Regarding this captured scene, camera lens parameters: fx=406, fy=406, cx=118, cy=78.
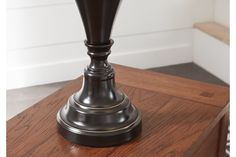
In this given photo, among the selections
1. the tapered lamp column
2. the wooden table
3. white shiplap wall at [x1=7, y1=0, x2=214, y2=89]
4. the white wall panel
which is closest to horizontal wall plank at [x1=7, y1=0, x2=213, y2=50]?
white shiplap wall at [x1=7, y1=0, x2=214, y2=89]

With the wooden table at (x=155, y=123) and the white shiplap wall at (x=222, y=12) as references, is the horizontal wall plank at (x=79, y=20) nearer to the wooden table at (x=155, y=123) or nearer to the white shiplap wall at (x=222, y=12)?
the white shiplap wall at (x=222, y=12)

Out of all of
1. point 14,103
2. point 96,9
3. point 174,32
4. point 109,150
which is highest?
point 96,9

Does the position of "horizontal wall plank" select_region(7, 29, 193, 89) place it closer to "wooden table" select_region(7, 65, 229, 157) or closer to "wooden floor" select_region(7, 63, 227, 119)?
"wooden floor" select_region(7, 63, 227, 119)

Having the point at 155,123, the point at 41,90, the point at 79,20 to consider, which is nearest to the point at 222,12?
the point at 79,20

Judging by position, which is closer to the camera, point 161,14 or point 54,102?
point 54,102

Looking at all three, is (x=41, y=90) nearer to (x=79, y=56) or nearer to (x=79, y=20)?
(x=79, y=56)

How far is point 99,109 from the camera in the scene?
0.69 m

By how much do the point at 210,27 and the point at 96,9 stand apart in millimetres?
1660

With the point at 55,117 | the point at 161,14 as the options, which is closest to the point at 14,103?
the point at 161,14

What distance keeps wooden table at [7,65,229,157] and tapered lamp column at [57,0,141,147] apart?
0.02 meters

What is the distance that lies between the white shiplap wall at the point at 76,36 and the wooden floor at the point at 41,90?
5 cm

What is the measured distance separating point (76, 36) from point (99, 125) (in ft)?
4.71

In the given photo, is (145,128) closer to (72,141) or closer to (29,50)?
(72,141)

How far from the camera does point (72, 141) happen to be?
703 mm
